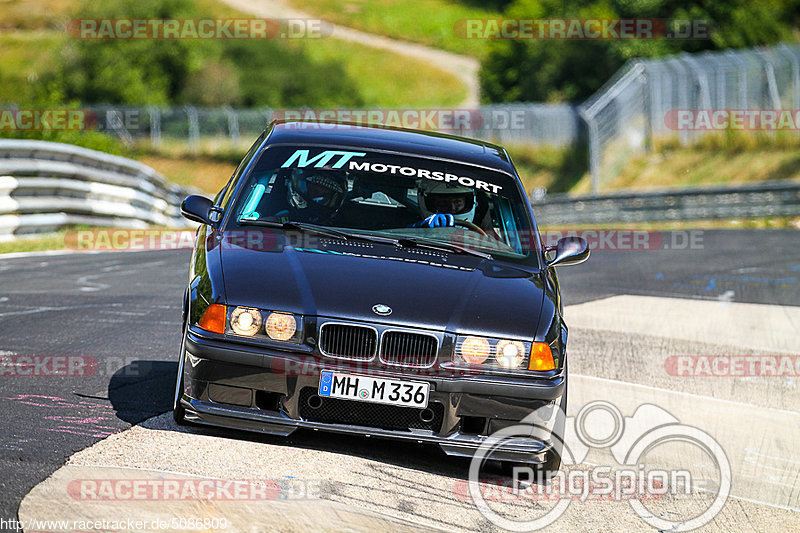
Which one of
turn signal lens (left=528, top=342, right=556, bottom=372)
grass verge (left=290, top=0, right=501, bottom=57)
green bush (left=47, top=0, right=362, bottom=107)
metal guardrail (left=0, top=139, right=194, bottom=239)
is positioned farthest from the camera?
grass verge (left=290, top=0, right=501, bottom=57)

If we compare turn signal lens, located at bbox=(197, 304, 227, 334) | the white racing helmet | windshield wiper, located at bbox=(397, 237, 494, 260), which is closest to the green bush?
the white racing helmet

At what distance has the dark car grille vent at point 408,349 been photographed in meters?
4.88

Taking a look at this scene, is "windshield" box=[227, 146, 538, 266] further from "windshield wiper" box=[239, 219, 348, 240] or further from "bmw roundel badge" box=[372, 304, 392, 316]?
"bmw roundel badge" box=[372, 304, 392, 316]

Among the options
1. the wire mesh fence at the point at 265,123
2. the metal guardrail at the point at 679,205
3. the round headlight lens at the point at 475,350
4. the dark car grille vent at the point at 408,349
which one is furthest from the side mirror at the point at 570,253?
the wire mesh fence at the point at 265,123

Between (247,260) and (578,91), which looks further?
(578,91)

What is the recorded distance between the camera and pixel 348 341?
4.88 meters

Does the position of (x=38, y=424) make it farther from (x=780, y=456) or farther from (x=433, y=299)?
(x=780, y=456)

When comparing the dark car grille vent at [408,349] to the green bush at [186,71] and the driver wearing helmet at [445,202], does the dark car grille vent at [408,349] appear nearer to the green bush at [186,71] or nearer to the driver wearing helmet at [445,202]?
the driver wearing helmet at [445,202]

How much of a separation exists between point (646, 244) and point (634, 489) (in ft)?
45.8

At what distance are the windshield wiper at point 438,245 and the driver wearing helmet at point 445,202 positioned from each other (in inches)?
11.6

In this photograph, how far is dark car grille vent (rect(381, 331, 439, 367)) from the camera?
4.88 m

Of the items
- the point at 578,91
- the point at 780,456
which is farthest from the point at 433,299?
the point at 578,91

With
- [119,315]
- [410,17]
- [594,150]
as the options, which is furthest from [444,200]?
[410,17]

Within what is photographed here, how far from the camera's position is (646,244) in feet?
61.5
